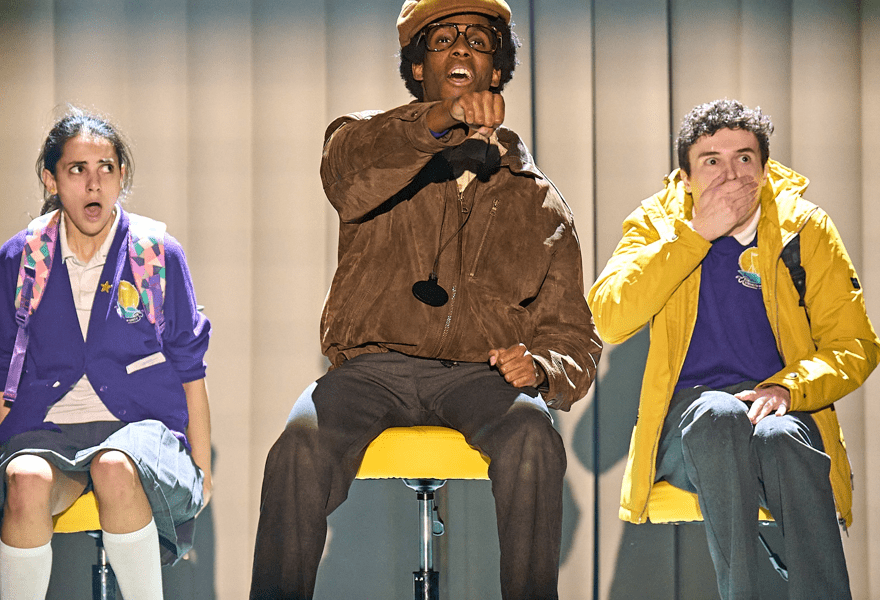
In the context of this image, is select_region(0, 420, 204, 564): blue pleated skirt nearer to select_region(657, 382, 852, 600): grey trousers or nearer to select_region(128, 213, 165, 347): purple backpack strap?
select_region(128, 213, 165, 347): purple backpack strap

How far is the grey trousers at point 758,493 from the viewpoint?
1.73 metres

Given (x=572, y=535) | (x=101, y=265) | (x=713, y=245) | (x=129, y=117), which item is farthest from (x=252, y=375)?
(x=713, y=245)

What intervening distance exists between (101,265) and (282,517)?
3.34ft

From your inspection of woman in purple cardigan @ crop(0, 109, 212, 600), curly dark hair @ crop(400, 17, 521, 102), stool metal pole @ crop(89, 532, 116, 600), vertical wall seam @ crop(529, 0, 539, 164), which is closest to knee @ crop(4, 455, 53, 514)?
woman in purple cardigan @ crop(0, 109, 212, 600)

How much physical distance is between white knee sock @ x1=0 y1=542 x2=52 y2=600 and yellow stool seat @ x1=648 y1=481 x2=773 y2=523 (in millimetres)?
1299

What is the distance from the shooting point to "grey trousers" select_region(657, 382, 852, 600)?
1.73 meters

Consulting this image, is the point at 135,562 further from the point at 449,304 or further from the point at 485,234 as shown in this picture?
the point at 485,234

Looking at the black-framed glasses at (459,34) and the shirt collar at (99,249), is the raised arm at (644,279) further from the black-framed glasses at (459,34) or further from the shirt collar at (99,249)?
the shirt collar at (99,249)

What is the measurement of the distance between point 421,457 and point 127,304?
0.92 metres

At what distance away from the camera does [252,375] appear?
2.67m

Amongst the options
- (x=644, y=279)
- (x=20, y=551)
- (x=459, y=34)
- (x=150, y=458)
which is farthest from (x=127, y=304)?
(x=644, y=279)

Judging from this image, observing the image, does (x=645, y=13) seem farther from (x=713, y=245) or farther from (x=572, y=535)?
(x=572, y=535)

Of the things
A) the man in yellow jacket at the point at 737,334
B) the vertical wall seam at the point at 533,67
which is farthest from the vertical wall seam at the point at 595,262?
the man in yellow jacket at the point at 737,334

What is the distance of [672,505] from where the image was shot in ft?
6.63
